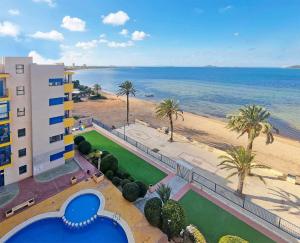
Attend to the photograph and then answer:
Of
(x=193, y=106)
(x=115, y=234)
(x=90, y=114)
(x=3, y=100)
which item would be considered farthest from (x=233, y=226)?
(x=193, y=106)

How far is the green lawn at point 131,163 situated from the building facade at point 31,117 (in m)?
8.30

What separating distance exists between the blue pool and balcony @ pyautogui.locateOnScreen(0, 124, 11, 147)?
9089 mm

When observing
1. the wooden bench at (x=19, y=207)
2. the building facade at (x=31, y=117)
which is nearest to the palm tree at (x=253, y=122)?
the building facade at (x=31, y=117)

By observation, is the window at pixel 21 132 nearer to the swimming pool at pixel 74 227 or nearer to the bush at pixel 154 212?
the swimming pool at pixel 74 227

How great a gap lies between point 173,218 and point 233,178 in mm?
15425

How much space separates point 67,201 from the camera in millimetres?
22172

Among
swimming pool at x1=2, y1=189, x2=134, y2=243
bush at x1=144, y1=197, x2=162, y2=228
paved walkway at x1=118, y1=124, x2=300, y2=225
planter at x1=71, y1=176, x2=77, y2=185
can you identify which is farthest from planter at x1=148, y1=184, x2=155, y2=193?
planter at x1=71, y1=176, x2=77, y2=185

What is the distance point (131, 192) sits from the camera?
2211cm

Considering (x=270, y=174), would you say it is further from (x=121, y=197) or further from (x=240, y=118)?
(x=121, y=197)

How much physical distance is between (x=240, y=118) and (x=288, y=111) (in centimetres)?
6866

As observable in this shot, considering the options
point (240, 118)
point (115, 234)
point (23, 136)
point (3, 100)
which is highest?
point (3, 100)

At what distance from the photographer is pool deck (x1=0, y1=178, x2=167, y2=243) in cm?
1847

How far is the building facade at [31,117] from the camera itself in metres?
22.8

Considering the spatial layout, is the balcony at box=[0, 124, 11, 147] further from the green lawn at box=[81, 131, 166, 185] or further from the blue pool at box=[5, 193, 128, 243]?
the green lawn at box=[81, 131, 166, 185]
